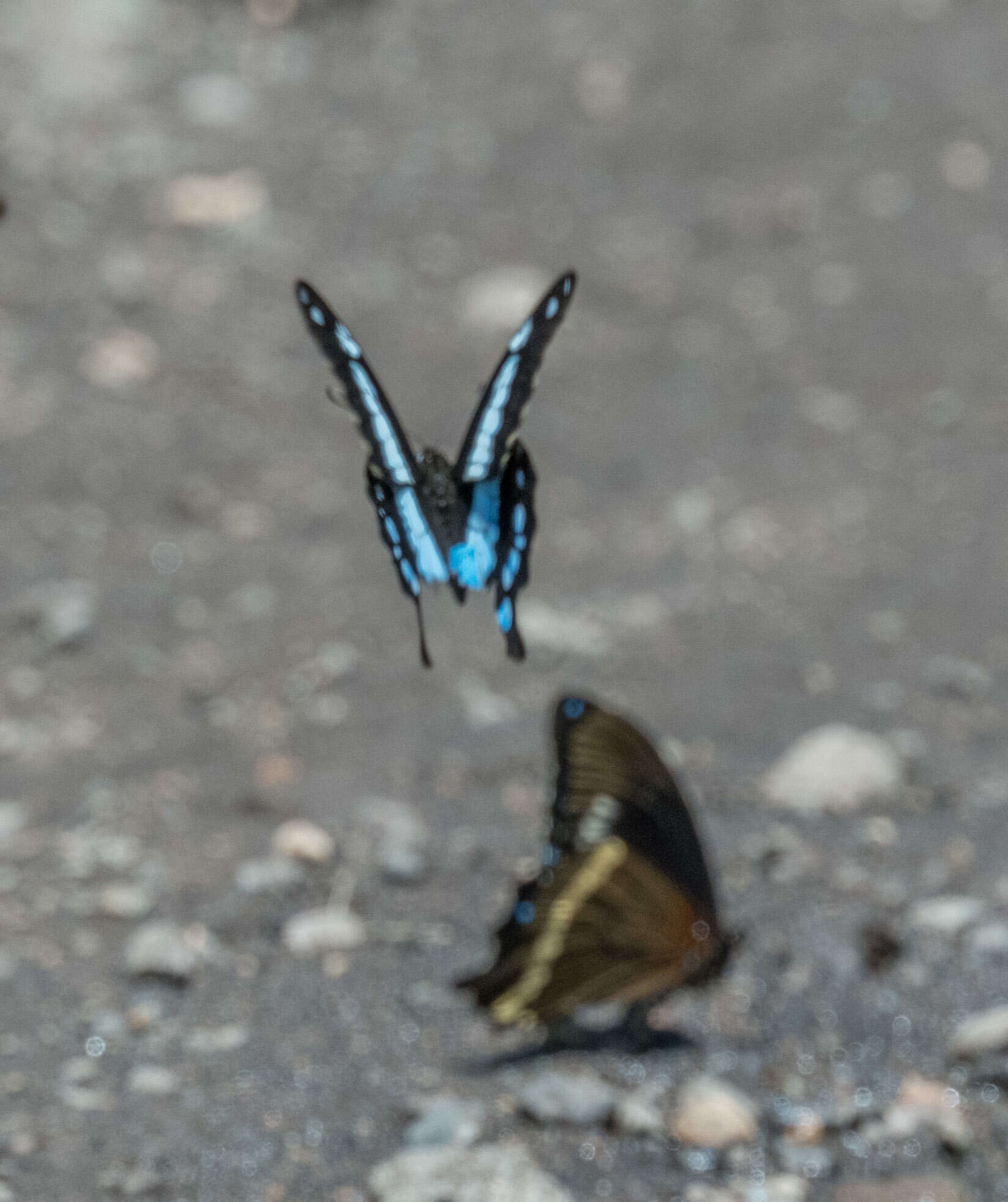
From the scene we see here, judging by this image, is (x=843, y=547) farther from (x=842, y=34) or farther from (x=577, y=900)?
(x=842, y=34)

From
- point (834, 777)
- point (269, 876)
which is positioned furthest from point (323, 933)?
point (834, 777)

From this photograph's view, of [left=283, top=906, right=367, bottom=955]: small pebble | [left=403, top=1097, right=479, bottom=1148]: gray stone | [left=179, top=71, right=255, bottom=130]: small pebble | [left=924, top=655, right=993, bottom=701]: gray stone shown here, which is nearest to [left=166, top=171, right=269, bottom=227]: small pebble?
[left=179, top=71, right=255, bottom=130]: small pebble

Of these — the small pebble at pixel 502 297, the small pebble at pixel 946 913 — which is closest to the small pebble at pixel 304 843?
the small pebble at pixel 946 913

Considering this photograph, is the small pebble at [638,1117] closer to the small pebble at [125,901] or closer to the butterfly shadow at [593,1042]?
the butterfly shadow at [593,1042]

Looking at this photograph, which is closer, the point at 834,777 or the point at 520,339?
the point at 520,339

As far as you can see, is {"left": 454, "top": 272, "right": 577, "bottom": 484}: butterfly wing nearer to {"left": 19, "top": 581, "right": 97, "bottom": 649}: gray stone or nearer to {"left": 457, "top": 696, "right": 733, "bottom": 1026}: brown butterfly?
{"left": 457, "top": 696, "right": 733, "bottom": 1026}: brown butterfly

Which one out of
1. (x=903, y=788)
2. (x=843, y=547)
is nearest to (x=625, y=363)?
(x=843, y=547)

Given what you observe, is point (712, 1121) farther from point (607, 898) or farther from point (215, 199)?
point (215, 199)
